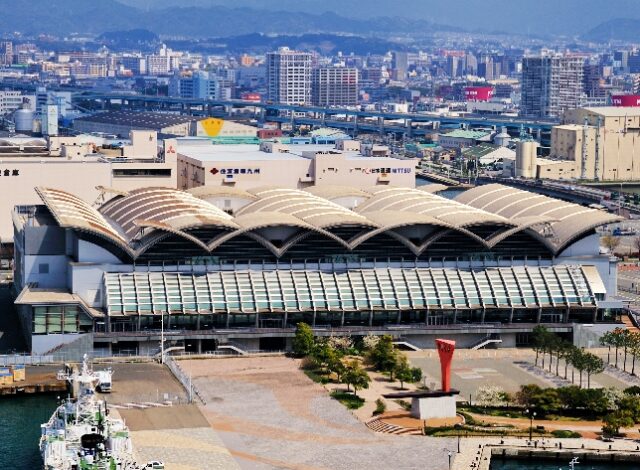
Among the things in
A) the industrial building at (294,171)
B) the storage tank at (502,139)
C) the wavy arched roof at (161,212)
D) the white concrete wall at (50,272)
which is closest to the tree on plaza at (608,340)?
the wavy arched roof at (161,212)

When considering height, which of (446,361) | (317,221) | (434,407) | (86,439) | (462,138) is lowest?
(462,138)

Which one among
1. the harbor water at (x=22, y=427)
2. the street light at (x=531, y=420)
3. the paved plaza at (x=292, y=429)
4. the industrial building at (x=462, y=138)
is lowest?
the industrial building at (x=462, y=138)

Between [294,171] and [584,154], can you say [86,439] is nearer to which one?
[294,171]

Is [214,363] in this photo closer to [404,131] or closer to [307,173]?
[307,173]

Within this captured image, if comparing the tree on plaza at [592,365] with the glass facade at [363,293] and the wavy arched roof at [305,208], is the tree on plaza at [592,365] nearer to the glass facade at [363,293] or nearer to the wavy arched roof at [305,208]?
the glass facade at [363,293]

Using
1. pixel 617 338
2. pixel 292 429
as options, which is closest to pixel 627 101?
pixel 617 338

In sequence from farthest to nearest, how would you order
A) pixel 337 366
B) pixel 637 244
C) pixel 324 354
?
pixel 637 244
pixel 324 354
pixel 337 366

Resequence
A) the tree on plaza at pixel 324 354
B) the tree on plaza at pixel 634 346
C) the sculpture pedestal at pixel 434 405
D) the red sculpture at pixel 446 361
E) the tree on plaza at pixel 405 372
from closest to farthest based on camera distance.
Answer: the sculpture pedestal at pixel 434 405
the red sculpture at pixel 446 361
the tree on plaza at pixel 405 372
the tree on plaza at pixel 324 354
the tree on plaza at pixel 634 346
